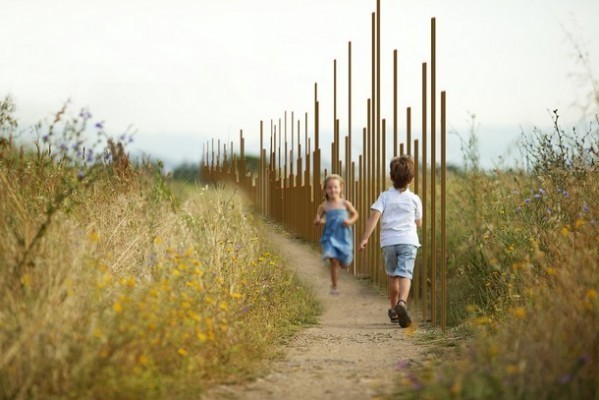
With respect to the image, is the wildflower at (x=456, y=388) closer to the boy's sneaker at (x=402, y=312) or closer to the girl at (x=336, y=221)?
the girl at (x=336, y=221)

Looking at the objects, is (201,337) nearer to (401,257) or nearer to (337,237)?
(337,237)

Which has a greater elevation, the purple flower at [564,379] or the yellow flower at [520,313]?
the yellow flower at [520,313]

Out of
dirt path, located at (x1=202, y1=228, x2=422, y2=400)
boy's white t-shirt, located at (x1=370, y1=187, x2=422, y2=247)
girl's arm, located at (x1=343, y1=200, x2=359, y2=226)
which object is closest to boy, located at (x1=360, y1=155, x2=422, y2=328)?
boy's white t-shirt, located at (x1=370, y1=187, x2=422, y2=247)

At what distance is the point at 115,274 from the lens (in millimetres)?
8906

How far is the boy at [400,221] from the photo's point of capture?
881cm

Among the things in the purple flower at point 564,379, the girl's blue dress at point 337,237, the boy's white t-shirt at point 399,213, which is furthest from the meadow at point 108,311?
Answer: the purple flower at point 564,379

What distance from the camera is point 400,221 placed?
356 inches

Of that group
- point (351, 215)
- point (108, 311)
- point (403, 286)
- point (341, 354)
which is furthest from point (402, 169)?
point (108, 311)

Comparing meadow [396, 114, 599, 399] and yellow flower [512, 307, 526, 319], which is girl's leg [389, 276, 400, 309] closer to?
meadow [396, 114, 599, 399]

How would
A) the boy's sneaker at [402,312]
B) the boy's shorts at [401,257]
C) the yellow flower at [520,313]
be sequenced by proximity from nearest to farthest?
the yellow flower at [520,313] < the boy's shorts at [401,257] < the boy's sneaker at [402,312]

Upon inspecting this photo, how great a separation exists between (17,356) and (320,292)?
8.16 meters

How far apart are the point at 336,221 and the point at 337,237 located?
0.15 m

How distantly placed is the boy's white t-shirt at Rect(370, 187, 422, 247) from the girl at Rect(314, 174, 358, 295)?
165 centimetres

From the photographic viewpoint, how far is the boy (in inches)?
347
